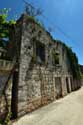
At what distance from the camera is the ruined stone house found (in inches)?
257

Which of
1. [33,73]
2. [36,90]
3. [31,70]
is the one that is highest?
[31,70]

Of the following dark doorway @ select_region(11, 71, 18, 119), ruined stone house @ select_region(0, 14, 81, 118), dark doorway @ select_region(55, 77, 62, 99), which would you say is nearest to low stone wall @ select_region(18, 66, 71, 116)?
ruined stone house @ select_region(0, 14, 81, 118)

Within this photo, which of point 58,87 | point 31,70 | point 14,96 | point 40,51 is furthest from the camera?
point 58,87

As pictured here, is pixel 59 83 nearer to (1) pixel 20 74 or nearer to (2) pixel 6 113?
(1) pixel 20 74

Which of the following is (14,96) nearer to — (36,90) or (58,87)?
(36,90)

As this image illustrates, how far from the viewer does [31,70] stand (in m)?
7.69

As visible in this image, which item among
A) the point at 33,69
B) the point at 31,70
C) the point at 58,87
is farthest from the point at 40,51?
the point at 58,87

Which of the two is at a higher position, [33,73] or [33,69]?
[33,69]

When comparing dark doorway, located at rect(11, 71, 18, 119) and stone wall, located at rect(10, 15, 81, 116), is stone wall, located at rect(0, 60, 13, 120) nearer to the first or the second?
dark doorway, located at rect(11, 71, 18, 119)

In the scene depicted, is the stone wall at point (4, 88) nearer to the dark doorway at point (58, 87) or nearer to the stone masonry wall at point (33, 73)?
the stone masonry wall at point (33, 73)

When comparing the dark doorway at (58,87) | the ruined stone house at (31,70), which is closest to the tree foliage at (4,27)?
the ruined stone house at (31,70)

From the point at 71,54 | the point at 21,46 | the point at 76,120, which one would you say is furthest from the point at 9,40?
the point at 71,54

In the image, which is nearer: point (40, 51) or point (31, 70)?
point (31, 70)

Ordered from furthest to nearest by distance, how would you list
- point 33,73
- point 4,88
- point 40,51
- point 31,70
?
point 40,51 → point 33,73 → point 31,70 → point 4,88
